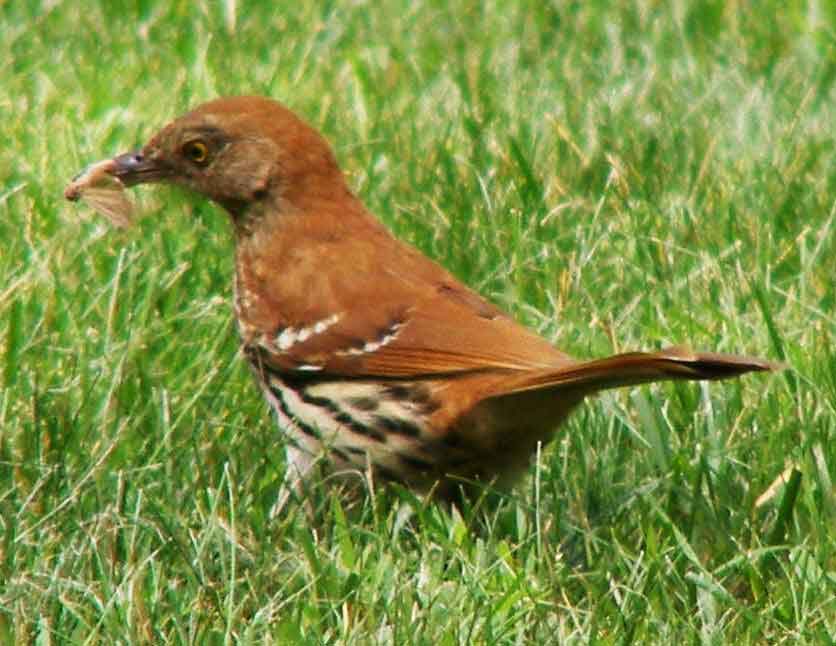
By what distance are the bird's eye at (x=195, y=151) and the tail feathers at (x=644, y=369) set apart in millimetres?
1104

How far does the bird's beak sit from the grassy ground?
0.26 metres

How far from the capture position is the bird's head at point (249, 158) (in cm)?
487

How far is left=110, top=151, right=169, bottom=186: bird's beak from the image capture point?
497 centimetres

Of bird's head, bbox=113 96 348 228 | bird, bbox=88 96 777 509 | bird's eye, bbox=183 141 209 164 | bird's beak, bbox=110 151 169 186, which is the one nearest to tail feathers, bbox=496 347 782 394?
bird, bbox=88 96 777 509

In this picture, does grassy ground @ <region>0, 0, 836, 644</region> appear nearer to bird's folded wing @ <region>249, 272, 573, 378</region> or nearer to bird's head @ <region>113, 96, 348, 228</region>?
bird's folded wing @ <region>249, 272, 573, 378</region>

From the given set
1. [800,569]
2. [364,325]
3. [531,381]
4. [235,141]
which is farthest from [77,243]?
[800,569]

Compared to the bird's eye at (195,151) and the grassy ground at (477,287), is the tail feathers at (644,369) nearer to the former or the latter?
the grassy ground at (477,287)

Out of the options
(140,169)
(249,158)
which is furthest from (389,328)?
(140,169)

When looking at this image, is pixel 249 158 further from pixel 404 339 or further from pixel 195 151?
pixel 404 339

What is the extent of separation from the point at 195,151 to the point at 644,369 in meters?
Result: 1.44

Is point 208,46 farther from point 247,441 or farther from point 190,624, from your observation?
point 190,624

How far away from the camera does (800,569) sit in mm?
4035

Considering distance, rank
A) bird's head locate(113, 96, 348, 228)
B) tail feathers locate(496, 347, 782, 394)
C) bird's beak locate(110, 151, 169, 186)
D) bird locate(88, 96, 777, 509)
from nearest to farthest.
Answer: tail feathers locate(496, 347, 782, 394) < bird locate(88, 96, 777, 509) < bird's head locate(113, 96, 348, 228) < bird's beak locate(110, 151, 169, 186)

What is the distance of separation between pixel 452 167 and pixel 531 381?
1908 millimetres
